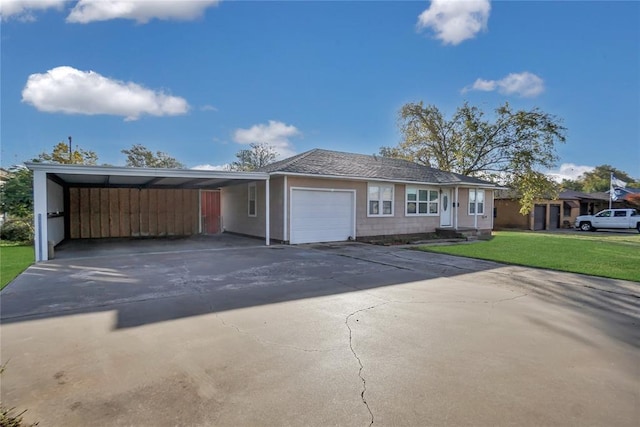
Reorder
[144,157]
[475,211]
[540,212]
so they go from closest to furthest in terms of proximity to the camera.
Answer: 1. [475,211]
2. [540,212]
3. [144,157]

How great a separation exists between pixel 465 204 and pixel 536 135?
10.7 meters

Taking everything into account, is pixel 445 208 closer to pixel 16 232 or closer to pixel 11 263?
pixel 11 263

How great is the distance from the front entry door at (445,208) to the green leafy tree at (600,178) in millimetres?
48218

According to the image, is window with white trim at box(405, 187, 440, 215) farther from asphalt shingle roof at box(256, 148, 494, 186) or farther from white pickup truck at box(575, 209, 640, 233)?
white pickup truck at box(575, 209, 640, 233)

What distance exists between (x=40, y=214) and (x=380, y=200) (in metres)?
11.9

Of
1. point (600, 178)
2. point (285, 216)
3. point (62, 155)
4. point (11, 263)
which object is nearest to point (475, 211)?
point (285, 216)

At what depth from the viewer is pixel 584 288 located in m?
6.41

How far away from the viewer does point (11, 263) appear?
28.8ft

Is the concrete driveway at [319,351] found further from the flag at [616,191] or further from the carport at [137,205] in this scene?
the flag at [616,191]

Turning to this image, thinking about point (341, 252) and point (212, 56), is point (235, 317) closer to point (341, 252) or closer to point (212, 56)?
point (341, 252)

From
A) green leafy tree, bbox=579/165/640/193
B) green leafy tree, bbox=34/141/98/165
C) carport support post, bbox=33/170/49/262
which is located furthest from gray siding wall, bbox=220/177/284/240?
green leafy tree, bbox=579/165/640/193

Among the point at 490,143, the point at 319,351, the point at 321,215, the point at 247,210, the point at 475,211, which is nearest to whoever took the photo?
the point at 319,351

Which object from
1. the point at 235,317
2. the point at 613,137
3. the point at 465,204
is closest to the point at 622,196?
the point at 613,137

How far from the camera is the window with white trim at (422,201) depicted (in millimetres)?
16531
